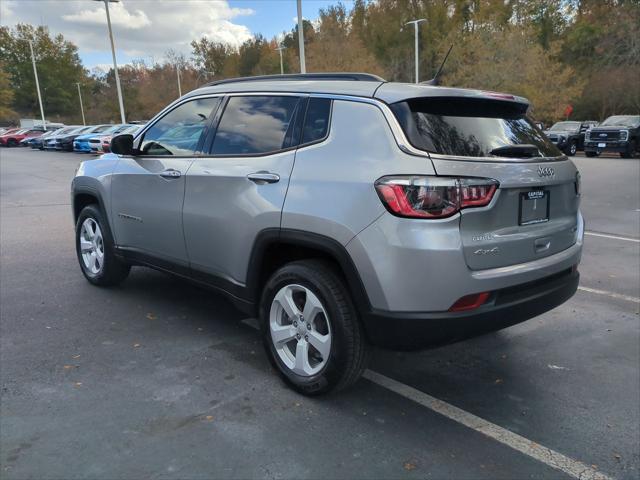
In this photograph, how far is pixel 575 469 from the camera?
2.64 meters

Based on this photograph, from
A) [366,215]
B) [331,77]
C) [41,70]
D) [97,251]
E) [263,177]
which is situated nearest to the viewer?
[366,215]

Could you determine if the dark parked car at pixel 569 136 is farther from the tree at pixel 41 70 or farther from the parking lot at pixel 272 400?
the tree at pixel 41 70

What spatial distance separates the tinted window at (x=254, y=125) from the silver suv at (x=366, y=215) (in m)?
0.01

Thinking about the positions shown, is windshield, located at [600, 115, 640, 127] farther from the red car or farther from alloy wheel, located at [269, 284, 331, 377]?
the red car

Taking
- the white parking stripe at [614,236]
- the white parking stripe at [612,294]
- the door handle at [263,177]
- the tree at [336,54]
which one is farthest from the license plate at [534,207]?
the tree at [336,54]

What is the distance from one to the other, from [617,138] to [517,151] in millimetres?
23653

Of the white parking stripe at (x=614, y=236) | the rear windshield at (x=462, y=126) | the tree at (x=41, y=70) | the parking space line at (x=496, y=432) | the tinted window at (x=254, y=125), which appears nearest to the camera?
the parking space line at (x=496, y=432)

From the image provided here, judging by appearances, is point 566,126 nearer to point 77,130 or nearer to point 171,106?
point 171,106

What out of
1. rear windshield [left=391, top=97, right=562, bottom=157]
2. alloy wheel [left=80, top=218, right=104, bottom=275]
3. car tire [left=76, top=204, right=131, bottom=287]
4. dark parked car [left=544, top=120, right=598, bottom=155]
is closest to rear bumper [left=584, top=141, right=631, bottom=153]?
dark parked car [left=544, top=120, right=598, bottom=155]

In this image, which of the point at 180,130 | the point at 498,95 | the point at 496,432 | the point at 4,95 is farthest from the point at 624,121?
the point at 4,95

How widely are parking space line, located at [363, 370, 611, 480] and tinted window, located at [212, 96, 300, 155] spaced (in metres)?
1.67

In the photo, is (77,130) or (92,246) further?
(77,130)

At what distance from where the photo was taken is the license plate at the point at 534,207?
2.99 m

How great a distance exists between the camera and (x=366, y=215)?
280cm
